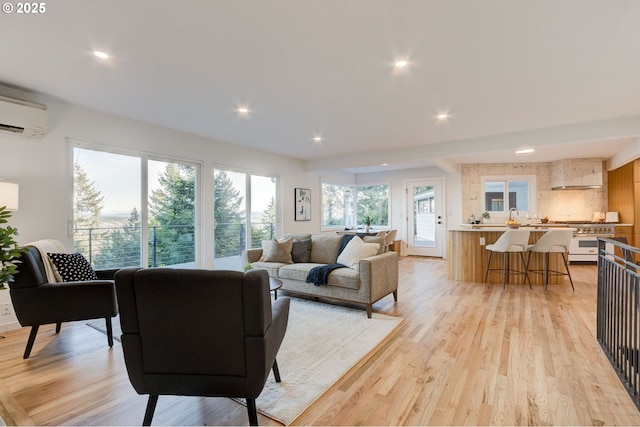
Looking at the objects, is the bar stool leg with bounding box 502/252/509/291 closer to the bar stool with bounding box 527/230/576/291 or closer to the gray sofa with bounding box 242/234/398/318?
the bar stool with bounding box 527/230/576/291

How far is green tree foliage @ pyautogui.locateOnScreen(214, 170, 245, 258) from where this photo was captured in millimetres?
5094

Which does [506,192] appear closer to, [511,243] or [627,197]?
[627,197]

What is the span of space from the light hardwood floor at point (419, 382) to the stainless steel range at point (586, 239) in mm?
4126

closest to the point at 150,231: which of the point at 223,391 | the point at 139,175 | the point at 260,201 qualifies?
the point at 139,175

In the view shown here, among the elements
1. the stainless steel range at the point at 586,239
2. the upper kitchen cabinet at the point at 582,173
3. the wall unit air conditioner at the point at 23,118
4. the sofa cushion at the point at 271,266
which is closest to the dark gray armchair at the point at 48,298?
the wall unit air conditioner at the point at 23,118

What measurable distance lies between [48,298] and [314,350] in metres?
2.20

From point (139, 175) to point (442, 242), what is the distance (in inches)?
269

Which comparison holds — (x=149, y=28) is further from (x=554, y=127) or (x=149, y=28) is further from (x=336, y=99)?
(x=554, y=127)

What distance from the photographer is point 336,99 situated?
3.29 m

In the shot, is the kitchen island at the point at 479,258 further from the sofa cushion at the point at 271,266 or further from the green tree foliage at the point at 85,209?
the green tree foliage at the point at 85,209

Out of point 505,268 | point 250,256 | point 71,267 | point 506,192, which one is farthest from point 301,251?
point 506,192

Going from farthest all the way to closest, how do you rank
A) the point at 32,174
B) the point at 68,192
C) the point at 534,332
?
the point at 68,192 → the point at 32,174 → the point at 534,332

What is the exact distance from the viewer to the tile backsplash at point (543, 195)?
695 centimetres

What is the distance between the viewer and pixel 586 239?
21.2 ft
